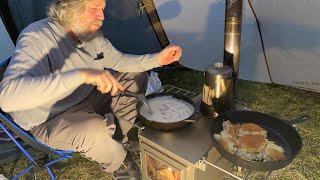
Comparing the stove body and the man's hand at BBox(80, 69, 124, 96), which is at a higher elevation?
the man's hand at BBox(80, 69, 124, 96)

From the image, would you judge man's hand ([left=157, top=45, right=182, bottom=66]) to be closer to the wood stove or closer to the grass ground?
the wood stove

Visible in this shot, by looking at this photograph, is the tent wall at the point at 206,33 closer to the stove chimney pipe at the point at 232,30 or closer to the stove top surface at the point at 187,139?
the stove chimney pipe at the point at 232,30

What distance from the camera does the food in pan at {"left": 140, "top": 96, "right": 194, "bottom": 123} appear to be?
7.14 ft

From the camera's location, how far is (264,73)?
364 cm

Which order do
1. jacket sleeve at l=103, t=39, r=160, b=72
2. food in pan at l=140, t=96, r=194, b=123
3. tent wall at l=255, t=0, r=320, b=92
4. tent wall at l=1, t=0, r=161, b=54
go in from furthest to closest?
tent wall at l=1, t=0, r=161, b=54 < tent wall at l=255, t=0, r=320, b=92 < jacket sleeve at l=103, t=39, r=160, b=72 < food in pan at l=140, t=96, r=194, b=123

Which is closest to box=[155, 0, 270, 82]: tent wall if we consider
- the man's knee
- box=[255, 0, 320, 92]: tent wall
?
box=[255, 0, 320, 92]: tent wall

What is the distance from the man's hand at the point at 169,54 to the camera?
8.04 feet

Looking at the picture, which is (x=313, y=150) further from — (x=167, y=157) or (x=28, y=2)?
(x=28, y=2)

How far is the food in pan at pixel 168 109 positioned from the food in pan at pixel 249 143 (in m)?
0.26

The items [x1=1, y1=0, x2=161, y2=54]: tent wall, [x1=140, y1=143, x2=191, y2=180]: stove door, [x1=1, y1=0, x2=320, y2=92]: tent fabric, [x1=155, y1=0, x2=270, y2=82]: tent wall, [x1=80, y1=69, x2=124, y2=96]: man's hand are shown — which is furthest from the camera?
[x1=155, y1=0, x2=270, y2=82]: tent wall

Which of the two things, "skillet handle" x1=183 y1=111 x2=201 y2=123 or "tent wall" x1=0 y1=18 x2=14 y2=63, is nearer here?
"skillet handle" x1=183 y1=111 x2=201 y2=123

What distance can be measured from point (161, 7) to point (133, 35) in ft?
1.36

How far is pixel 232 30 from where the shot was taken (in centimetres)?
243

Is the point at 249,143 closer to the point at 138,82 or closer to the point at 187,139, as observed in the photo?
the point at 187,139
